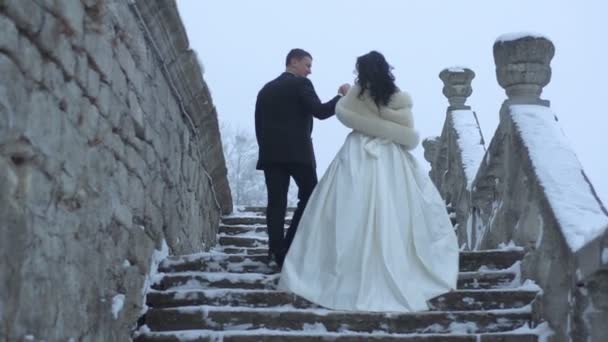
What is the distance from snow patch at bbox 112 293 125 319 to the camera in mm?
5066

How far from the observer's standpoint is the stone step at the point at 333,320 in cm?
548

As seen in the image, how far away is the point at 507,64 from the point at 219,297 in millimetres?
2791

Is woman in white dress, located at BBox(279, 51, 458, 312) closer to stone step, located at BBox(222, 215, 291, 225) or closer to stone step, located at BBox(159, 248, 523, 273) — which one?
stone step, located at BBox(159, 248, 523, 273)

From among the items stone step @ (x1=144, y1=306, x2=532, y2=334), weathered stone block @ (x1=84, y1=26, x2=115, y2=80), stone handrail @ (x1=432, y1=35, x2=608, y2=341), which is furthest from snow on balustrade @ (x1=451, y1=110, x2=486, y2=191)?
weathered stone block @ (x1=84, y1=26, x2=115, y2=80)

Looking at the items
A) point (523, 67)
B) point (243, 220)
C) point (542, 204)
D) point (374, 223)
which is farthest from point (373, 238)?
point (243, 220)

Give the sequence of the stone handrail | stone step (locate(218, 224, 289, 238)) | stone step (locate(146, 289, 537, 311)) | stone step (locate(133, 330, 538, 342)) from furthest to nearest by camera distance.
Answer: stone step (locate(218, 224, 289, 238)), stone step (locate(146, 289, 537, 311)), stone step (locate(133, 330, 538, 342)), the stone handrail

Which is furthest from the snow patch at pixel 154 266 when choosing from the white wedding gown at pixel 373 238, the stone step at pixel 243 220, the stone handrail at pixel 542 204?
the stone step at pixel 243 220

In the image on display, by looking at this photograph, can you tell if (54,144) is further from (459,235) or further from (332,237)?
(459,235)

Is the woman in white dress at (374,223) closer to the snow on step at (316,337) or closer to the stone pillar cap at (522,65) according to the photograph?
the snow on step at (316,337)

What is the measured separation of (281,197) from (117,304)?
1828 millimetres

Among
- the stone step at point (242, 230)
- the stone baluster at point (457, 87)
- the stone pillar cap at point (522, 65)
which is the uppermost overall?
the stone baluster at point (457, 87)

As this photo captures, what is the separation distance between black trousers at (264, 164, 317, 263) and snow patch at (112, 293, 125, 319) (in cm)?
157

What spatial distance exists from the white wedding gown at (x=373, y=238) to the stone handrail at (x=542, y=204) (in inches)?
23.0

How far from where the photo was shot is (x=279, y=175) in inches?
264
